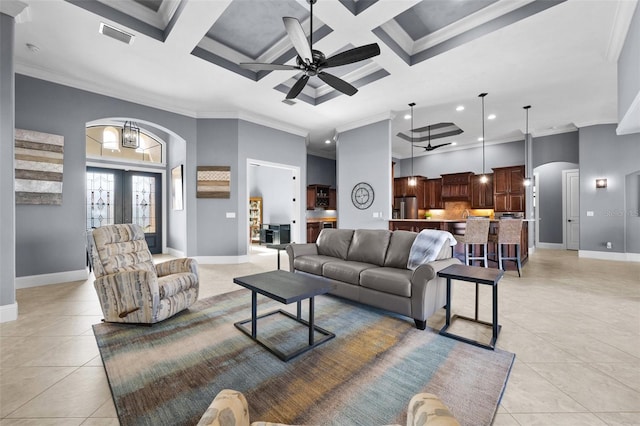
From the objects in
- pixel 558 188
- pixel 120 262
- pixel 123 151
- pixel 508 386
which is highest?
pixel 123 151

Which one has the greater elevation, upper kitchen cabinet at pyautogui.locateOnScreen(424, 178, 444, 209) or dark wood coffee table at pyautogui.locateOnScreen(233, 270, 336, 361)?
upper kitchen cabinet at pyautogui.locateOnScreen(424, 178, 444, 209)

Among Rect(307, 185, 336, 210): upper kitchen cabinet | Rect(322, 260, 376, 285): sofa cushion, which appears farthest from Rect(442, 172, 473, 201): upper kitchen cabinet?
Rect(322, 260, 376, 285): sofa cushion

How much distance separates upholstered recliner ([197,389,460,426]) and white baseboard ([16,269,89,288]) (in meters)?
5.00

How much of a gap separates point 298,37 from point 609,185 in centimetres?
791

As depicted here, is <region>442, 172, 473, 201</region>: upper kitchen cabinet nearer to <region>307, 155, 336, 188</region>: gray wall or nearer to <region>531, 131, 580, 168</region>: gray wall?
<region>531, 131, 580, 168</region>: gray wall

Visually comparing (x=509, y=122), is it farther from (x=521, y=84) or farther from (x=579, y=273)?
(x=579, y=273)

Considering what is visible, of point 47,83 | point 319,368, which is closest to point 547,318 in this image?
point 319,368

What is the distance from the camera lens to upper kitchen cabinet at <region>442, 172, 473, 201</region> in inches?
337

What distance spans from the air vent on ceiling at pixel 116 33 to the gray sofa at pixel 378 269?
3384 millimetres

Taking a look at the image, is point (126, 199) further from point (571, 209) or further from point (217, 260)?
point (571, 209)

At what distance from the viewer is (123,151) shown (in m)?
6.63

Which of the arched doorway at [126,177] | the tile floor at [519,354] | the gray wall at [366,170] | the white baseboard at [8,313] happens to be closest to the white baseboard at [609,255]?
the tile floor at [519,354]

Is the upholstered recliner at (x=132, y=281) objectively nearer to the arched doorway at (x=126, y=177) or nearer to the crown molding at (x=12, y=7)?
the crown molding at (x=12, y=7)

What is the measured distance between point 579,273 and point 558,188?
4.72 m
